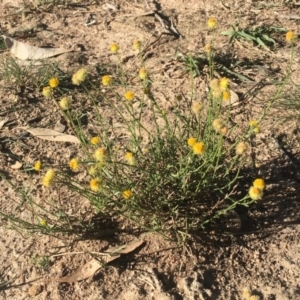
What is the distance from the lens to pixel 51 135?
112 inches

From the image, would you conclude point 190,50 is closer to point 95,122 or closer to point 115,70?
point 115,70

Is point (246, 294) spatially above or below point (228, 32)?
below

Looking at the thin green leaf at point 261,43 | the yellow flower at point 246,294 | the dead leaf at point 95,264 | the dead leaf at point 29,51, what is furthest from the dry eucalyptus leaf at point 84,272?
the thin green leaf at point 261,43

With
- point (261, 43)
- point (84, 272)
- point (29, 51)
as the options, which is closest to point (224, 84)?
point (84, 272)

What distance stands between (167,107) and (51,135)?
2.21ft

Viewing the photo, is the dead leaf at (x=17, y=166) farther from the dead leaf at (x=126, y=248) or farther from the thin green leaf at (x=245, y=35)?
the thin green leaf at (x=245, y=35)

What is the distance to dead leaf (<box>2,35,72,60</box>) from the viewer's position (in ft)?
11.1

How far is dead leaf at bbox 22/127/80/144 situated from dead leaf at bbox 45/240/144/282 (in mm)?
736

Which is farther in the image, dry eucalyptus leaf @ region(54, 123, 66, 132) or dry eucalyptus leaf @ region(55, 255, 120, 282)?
dry eucalyptus leaf @ region(54, 123, 66, 132)

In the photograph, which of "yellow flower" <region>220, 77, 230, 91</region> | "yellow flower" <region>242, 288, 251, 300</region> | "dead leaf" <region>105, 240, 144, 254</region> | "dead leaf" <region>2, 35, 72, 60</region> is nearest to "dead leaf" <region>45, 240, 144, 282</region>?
"dead leaf" <region>105, 240, 144, 254</region>

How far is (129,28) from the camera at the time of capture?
3584 mm

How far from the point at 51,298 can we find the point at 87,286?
158 millimetres

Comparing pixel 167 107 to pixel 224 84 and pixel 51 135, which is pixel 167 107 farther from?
pixel 224 84

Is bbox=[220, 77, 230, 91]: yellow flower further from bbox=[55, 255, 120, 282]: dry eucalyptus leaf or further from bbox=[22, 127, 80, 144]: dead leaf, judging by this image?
bbox=[22, 127, 80, 144]: dead leaf
